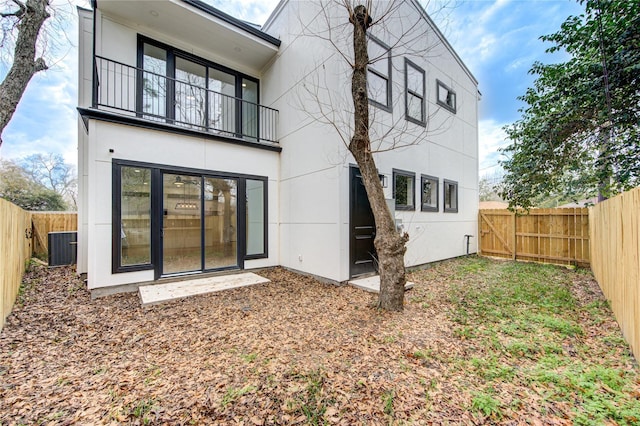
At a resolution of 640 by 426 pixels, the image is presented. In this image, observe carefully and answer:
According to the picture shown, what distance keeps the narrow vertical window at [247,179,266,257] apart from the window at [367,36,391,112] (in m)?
3.48

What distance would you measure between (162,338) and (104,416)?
1.32 metres

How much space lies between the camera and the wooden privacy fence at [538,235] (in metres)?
7.38

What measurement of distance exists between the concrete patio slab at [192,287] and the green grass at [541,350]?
13.1 ft

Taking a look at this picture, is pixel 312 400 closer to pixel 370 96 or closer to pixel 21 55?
pixel 370 96

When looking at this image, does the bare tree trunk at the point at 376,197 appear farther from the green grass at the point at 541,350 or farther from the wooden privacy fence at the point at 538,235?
the wooden privacy fence at the point at 538,235

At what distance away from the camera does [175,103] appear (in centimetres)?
617

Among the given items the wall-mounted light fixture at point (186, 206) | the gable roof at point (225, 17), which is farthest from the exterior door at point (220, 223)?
the gable roof at point (225, 17)

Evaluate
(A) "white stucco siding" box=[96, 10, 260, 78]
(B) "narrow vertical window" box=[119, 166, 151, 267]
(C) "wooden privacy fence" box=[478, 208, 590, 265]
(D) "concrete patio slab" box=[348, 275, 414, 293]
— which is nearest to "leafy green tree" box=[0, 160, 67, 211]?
(A) "white stucco siding" box=[96, 10, 260, 78]

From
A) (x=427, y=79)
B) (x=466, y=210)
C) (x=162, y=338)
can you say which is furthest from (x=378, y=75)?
(x=162, y=338)

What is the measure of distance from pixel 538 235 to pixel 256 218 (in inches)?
341

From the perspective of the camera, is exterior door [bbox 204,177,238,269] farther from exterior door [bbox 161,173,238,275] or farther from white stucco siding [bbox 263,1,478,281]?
white stucco siding [bbox 263,1,478,281]

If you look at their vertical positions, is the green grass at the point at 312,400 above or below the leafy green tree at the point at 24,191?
below

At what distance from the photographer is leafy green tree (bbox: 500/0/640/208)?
468 cm

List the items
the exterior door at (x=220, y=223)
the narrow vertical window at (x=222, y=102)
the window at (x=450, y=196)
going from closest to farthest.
A: the exterior door at (x=220, y=223), the narrow vertical window at (x=222, y=102), the window at (x=450, y=196)
